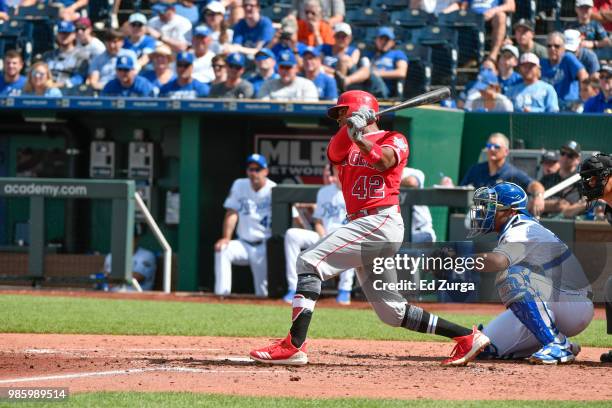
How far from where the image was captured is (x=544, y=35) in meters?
14.5

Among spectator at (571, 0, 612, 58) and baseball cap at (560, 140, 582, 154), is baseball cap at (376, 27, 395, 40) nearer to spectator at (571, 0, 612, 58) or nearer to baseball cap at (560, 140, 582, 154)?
spectator at (571, 0, 612, 58)

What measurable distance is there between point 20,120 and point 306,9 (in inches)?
151

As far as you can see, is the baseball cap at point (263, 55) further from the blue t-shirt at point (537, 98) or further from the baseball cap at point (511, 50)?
the blue t-shirt at point (537, 98)

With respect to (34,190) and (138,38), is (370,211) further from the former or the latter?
(138,38)

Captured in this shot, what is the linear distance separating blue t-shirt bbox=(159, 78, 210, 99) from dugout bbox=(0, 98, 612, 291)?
0.77ft

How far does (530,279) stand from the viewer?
6582mm

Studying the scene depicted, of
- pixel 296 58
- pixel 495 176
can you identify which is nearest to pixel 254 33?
pixel 296 58

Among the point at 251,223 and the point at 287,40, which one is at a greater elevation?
the point at 287,40

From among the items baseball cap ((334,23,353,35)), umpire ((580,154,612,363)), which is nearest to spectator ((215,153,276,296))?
baseball cap ((334,23,353,35))

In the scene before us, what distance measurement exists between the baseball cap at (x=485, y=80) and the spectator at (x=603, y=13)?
1.63 meters

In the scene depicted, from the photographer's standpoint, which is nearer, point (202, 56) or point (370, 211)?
point (370, 211)

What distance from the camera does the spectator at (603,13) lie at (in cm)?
1366

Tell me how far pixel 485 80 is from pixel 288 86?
2.23m

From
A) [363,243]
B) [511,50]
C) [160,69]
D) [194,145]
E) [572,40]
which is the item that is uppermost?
[572,40]
